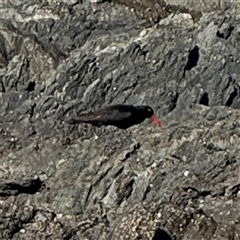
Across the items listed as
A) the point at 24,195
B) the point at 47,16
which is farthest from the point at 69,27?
the point at 24,195

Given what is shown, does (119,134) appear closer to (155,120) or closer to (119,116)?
(119,116)

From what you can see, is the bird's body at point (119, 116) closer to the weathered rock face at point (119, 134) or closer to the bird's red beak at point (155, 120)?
the bird's red beak at point (155, 120)

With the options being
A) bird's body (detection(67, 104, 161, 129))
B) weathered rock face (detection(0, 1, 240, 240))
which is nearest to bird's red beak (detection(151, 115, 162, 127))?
bird's body (detection(67, 104, 161, 129))

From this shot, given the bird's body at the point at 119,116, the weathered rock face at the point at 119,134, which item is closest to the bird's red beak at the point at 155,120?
the bird's body at the point at 119,116

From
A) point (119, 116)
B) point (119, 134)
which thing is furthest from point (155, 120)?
point (119, 134)

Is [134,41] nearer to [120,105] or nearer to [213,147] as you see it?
[120,105]

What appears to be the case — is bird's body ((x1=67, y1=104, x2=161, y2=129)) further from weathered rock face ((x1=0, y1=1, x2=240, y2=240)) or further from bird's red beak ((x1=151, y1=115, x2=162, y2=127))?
weathered rock face ((x1=0, y1=1, x2=240, y2=240))
